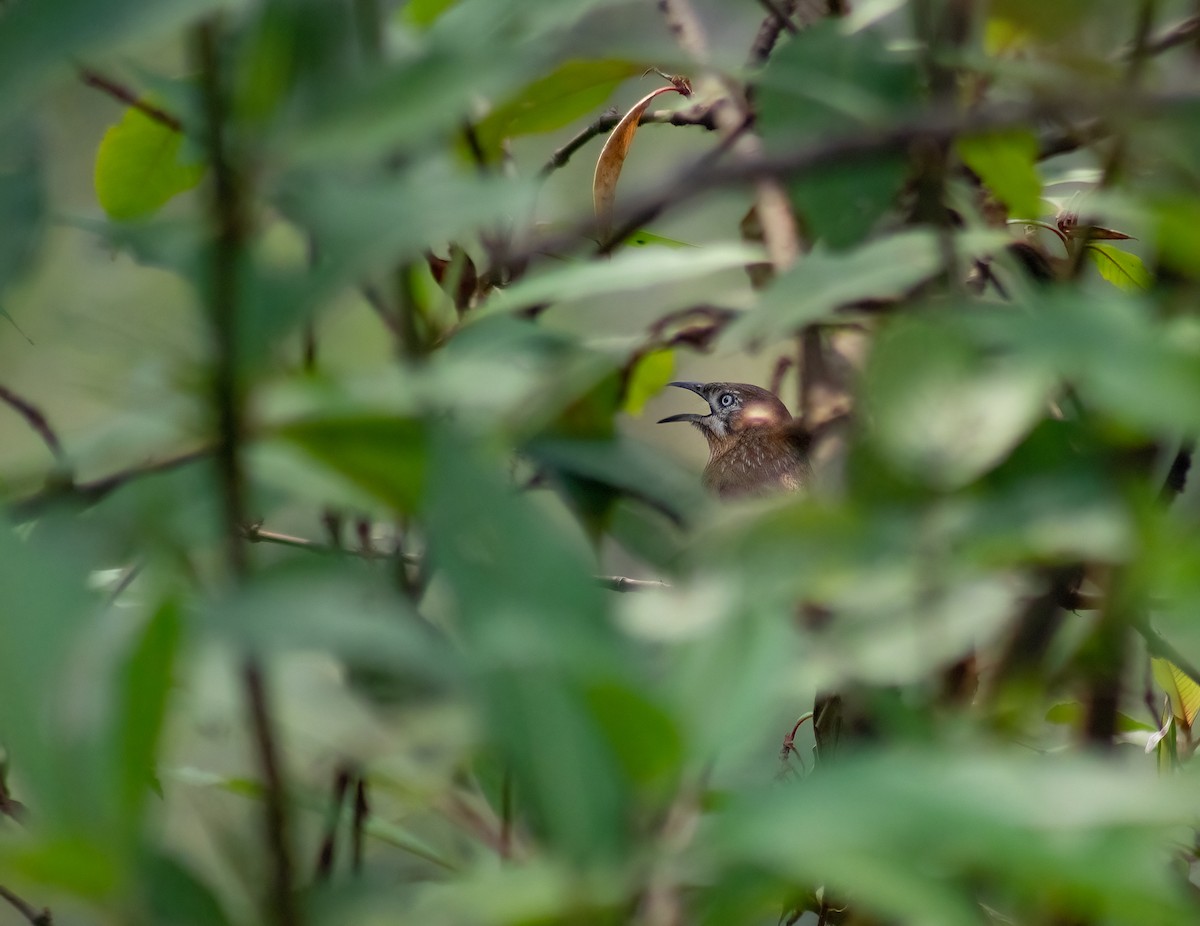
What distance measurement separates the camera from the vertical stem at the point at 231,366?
61cm

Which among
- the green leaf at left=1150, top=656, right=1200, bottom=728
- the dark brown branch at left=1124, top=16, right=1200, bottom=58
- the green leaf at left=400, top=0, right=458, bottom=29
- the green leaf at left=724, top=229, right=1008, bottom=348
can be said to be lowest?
the green leaf at left=1150, top=656, right=1200, bottom=728

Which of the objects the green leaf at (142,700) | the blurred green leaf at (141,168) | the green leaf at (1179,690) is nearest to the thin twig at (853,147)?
the green leaf at (142,700)

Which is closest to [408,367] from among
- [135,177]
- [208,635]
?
[208,635]

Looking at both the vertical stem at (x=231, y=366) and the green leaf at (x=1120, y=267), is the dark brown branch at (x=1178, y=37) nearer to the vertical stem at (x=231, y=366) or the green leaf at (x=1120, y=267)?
the green leaf at (x=1120, y=267)

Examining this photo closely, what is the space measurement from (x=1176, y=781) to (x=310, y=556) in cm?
50

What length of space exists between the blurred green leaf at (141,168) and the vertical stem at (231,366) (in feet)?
2.65

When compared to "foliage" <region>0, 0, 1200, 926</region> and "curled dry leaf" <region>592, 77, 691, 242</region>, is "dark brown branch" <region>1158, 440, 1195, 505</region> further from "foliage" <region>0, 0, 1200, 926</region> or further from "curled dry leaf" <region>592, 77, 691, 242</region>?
"curled dry leaf" <region>592, 77, 691, 242</region>

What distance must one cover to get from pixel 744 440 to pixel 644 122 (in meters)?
2.98

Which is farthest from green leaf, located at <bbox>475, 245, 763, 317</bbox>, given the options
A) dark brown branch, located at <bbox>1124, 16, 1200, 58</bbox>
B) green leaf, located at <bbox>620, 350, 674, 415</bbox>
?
green leaf, located at <bbox>620, 350, 674, 415</bbox>

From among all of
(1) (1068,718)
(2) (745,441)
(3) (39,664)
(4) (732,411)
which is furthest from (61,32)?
(4) (732,411)

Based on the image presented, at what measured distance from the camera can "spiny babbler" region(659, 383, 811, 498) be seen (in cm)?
437

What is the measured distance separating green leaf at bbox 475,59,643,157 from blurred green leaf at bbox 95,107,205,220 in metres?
0.32

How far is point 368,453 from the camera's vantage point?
0.68m

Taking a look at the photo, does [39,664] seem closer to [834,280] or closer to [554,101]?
[834,280]
